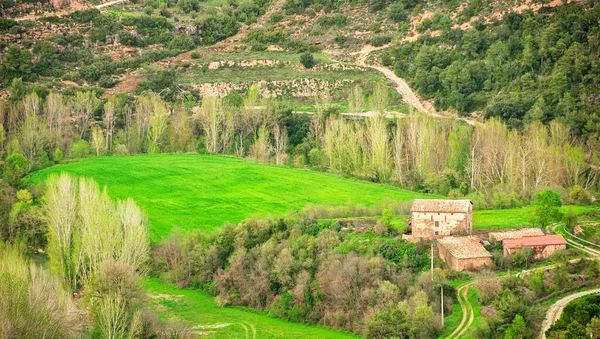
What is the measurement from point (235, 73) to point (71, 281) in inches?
2300

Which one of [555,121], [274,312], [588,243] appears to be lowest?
[274,312]

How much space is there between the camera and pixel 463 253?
52.8 meters

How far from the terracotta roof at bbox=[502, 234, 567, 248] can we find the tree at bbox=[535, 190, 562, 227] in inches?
102

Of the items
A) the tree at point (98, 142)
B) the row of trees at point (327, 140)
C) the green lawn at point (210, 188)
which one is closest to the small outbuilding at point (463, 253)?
the row of trees at point (327, 140)

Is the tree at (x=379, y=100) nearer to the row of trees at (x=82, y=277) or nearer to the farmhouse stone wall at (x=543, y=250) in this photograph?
the farmhouse stone wall at (x=543, y=250)

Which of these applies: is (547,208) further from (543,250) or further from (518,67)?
(518,67)

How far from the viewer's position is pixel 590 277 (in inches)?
1880

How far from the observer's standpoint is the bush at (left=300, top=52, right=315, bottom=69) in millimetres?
105812

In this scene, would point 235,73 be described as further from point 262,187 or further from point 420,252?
point 420,252

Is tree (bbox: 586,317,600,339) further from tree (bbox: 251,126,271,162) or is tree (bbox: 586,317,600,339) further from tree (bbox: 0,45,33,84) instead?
tree (bbox: 0,45,33,84)

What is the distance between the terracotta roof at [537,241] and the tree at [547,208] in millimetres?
2588

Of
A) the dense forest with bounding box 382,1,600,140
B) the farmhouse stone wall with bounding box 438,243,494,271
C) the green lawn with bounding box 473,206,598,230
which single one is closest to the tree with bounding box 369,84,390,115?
the dense forest with bounding box 382,1,600,140

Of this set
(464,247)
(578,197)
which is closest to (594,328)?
(464,247)

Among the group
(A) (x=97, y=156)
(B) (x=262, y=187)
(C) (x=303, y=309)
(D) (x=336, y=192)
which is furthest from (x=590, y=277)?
(A) (x=97, y=156)
